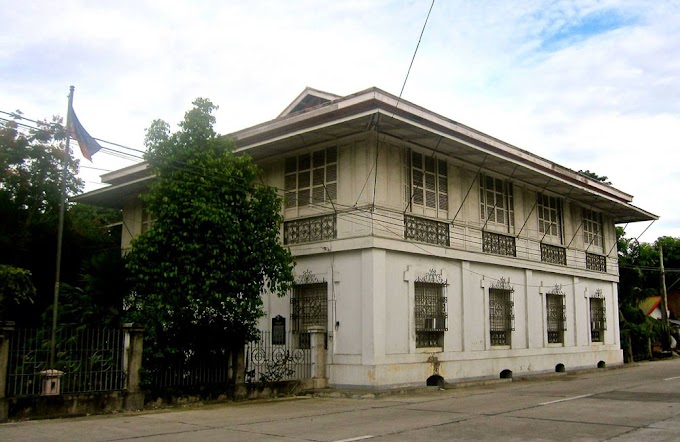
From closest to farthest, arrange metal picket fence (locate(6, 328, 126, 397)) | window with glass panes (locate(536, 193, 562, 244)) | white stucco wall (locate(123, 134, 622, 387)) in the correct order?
metal picket fence (locate(6, 328, 126, 397)) → white stucco wall (locate(123, 134, 622, 387)) → window with glass panes (locate(536, 193, 562, 244))

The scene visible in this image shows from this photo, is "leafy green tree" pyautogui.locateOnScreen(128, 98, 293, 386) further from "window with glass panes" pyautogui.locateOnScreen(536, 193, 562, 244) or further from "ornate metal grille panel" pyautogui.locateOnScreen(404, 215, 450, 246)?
"window with glass panes" pyautogui.locateOnScreen(536, 193, 562, 244)

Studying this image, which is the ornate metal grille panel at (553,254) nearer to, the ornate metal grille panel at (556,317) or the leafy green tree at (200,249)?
the ornate metal grille panel at (556,317)

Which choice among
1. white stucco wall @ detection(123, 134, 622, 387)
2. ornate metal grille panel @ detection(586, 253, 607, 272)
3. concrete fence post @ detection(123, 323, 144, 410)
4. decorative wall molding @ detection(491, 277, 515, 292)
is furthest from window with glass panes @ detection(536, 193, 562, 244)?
concrete fence post @ detection(123, 323, 144, 410)

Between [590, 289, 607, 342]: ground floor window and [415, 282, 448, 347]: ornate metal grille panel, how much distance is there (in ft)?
34.5

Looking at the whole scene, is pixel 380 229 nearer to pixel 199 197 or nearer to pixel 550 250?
pixel 199 197

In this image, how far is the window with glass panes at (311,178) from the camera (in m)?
18.0

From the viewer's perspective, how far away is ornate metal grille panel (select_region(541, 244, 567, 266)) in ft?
78.3

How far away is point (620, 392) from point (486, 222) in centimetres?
672

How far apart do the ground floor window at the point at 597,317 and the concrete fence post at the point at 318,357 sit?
45.7 ft

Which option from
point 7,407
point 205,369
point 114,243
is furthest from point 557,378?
point 114,243

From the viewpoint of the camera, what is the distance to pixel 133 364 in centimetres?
1345

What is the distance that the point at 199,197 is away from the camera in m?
15.2

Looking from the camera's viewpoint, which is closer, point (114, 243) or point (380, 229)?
point (380, 229)

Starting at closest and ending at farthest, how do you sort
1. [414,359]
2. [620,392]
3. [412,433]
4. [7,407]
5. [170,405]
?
[412,433]
[7,407]
[170,405]
[620,392]
[414,359]
